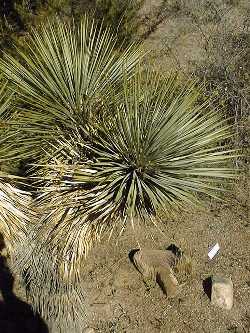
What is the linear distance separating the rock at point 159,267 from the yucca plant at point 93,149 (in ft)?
3.94

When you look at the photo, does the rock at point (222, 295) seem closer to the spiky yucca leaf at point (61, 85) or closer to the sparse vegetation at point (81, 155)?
the sparse vegetation at point (81, 155)

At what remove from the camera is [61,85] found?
230 inches

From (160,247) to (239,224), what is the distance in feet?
4.49

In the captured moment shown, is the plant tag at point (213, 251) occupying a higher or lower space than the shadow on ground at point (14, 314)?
lower

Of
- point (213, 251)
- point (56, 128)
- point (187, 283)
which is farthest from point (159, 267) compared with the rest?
point (56, 128)

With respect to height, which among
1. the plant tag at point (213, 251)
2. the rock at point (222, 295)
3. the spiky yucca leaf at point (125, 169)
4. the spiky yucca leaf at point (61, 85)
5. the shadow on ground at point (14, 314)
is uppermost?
the spiky yucca leaf at point (61, 85)

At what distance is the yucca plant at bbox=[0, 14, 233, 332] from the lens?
5.12 metres

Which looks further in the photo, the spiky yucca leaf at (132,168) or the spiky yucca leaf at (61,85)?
the spiky yucca leaf at (61,85)

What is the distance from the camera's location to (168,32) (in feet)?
40.2

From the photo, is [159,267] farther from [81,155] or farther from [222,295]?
[81,155]

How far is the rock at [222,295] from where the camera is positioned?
686 centimetres

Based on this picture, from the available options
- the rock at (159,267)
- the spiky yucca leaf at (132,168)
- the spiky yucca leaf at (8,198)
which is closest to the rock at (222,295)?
the rock at (159,267)

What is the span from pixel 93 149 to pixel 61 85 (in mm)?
955

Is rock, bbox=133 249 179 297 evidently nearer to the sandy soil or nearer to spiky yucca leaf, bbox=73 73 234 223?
the sandy soil
